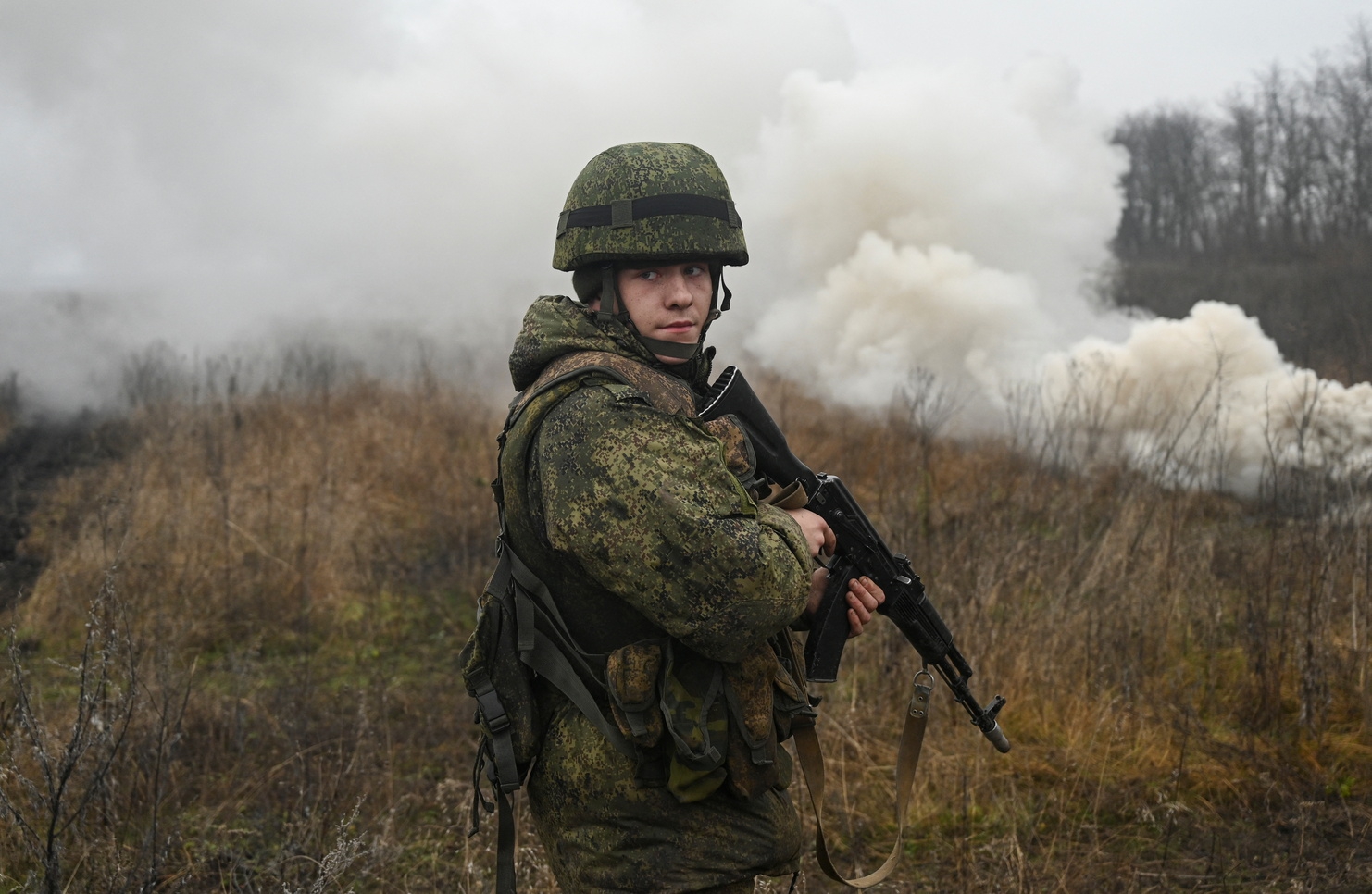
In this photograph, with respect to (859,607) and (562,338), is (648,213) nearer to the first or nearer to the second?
(562,338)

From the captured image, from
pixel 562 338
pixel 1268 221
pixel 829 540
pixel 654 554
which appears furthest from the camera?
pixel 1268 221

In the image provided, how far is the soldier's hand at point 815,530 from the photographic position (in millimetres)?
2020

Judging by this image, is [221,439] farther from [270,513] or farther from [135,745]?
[135,745]

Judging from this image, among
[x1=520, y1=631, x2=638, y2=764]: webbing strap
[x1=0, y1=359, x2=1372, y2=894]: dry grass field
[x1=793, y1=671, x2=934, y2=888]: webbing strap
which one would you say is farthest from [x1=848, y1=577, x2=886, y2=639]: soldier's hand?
[x1=0, y1=359, x2=1372, y2=894]: dry grass field

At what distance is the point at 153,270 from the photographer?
38.3 ft

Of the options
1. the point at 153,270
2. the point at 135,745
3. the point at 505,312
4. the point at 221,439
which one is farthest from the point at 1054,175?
the point at 135,745

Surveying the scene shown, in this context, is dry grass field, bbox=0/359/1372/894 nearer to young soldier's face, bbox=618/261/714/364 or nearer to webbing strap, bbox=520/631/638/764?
webbing strap, bbox=520/631/638/764

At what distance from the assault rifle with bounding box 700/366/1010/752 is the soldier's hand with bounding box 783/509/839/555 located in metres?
0.06

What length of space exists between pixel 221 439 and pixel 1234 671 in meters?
7.88

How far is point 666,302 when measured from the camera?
2.01 meters

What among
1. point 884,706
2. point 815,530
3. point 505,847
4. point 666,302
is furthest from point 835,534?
point 884,706

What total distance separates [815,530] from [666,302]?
599mm

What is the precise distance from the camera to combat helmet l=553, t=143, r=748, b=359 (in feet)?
6.55

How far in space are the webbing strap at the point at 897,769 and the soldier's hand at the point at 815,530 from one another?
1.40 feet
